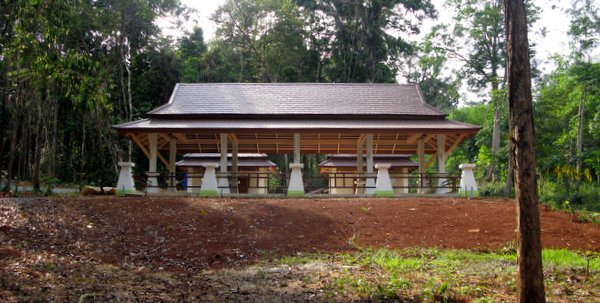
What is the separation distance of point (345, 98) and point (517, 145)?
1492cm

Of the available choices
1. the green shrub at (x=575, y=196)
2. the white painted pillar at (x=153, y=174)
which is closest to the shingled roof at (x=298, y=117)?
the white painted pillar at (x=153, y=174)

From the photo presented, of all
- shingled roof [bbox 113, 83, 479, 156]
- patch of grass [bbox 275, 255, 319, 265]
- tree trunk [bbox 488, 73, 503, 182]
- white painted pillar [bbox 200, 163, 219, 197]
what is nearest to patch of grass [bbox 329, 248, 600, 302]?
patch of grass [bbox 275, 255, 319, 265]

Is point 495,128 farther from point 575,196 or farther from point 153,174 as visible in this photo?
point 153,174

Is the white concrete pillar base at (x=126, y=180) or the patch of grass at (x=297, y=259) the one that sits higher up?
the white concrete pillar base at (x=126, y=180)

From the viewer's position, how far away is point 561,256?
9578 millimetres

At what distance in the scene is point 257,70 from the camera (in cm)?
3788

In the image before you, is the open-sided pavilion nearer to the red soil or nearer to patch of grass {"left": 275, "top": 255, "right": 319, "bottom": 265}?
the red soil

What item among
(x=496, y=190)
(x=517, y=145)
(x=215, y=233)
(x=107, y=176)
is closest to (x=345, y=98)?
(x=496, y=190)

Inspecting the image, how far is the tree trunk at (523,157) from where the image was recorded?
5.95 meters

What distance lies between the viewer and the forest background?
1866cm

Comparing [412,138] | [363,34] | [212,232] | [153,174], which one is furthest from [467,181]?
[363,34]

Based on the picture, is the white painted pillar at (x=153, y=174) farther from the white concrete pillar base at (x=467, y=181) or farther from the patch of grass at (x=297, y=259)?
the white concrete pillar base at (x=467, y=181)

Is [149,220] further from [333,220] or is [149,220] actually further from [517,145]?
[517,145]

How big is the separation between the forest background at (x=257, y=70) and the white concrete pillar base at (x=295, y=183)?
5745 mm
